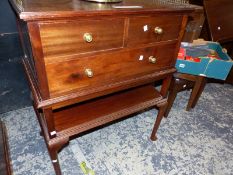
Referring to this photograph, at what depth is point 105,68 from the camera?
0.99m

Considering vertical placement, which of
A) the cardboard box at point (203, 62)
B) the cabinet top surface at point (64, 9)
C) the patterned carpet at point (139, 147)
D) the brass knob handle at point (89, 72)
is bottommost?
the patterned carpet at point (139, 147)

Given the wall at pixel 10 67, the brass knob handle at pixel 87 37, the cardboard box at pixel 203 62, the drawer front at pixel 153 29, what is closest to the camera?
the brass knob handle at pixel 87 37

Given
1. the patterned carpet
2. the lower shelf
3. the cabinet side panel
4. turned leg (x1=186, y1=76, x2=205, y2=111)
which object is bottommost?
the patterned carpet

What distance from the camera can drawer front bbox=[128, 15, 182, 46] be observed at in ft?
3.17

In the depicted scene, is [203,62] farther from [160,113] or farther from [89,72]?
[89,72]

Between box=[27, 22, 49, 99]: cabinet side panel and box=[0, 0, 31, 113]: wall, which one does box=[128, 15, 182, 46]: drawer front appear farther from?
box=[0, 0, 31, 113]: wall

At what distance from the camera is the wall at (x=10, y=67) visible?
1426mm

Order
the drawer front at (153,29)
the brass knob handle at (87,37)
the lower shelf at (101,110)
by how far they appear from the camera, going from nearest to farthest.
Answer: the brass knob handle at (87,37) → the drawer front at (153,29) → the lower shelf at (101,110)

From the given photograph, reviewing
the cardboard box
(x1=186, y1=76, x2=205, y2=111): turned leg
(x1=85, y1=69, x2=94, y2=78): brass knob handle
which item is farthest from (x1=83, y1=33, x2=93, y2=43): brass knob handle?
(x1=186, y1=76, x2=205, y2=111): turned leg

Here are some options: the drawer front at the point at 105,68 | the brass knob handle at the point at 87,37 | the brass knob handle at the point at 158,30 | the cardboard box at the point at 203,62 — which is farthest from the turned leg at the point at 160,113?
the brass knob handle at the point at 87,37

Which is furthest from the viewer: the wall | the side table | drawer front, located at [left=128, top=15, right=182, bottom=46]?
the side table

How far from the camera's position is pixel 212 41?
197cm

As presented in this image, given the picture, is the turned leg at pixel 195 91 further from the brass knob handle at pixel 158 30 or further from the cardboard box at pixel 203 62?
the brass knob handle at pixel 158 30

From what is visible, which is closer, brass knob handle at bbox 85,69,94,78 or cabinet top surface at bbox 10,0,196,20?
cabinet top surface at bbox 10,0,196,20
